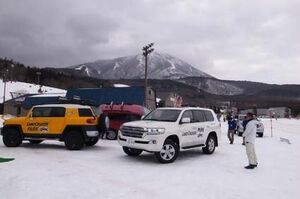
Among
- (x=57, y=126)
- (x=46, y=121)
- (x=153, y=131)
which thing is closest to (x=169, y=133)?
(x=153, y=131)

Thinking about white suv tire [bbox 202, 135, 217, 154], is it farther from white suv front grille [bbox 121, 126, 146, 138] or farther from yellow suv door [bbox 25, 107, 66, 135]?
yellow suv door [bbox 25, 107, 66, 135]

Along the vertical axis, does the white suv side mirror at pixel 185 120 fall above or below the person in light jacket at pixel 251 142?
above

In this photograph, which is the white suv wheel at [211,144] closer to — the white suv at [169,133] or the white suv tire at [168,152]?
the white suv at [169,133]

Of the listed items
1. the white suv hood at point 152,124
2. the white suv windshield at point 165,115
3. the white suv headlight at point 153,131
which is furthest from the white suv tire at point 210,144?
the white suv headlight at point 153,131

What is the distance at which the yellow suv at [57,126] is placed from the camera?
16234 mm

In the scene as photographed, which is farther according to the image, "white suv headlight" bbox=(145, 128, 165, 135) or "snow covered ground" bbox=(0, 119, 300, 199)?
"white suv headlight" bbox=(145, 128, 165, 135)

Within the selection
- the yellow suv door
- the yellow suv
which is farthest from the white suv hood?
the yellow suv door

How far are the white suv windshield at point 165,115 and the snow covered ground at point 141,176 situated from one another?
1.42m

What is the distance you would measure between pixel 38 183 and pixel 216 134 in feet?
28.3

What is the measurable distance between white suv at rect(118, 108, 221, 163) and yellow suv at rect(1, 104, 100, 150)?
251 cm

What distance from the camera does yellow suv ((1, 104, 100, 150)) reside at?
16.2m

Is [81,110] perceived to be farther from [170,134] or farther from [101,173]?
[101,173]

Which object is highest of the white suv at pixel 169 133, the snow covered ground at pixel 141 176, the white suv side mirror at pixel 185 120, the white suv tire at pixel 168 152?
the white suv side mirror at pixel 185 120

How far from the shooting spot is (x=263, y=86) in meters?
194
